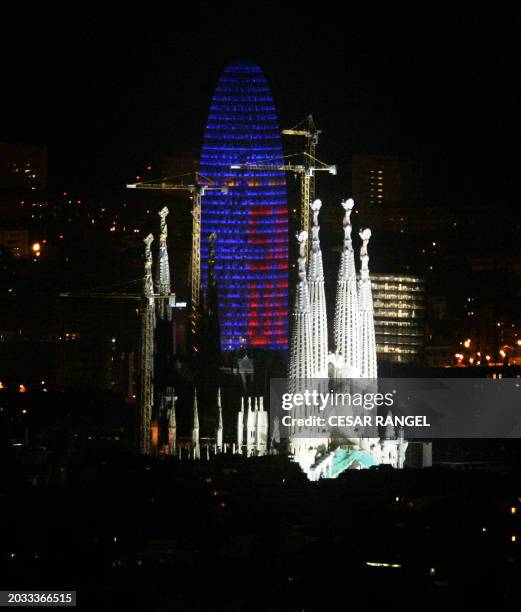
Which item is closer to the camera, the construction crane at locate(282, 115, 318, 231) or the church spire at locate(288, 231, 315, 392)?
the church spire at locate(288, 231, 315, 392)

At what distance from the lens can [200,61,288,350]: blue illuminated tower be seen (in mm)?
73625

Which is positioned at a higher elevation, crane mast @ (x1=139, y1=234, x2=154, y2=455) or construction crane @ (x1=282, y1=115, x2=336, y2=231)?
construction crane @ (x1=282, y1=115, x2=336, y2=231)

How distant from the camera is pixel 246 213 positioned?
249ft

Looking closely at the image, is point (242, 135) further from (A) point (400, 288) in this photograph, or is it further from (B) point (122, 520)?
(B) point (122, 520)

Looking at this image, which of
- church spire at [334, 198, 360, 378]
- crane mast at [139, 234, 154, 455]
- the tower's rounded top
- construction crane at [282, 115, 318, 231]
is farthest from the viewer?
the tower's rounded top

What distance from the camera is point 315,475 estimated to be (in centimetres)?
4791

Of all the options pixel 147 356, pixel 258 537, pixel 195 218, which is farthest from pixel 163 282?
pixel 258 537

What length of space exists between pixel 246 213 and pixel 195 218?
7814 mm

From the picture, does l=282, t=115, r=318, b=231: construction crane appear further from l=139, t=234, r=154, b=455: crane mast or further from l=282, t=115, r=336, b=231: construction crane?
l=139, t=234, r=154, b=455: crane mast

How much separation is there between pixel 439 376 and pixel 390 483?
1593cm

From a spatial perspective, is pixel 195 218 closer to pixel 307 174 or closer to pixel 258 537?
pixel 307 174

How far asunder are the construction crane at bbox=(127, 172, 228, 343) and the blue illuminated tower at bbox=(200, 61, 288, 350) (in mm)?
1778

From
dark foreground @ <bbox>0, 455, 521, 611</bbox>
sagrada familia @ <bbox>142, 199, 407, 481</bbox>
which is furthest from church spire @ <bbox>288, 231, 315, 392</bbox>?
dark foreground @ <bbox>0, 455, 521, 611</bbox>

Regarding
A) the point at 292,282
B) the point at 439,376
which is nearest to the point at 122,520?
the point at 439,376
